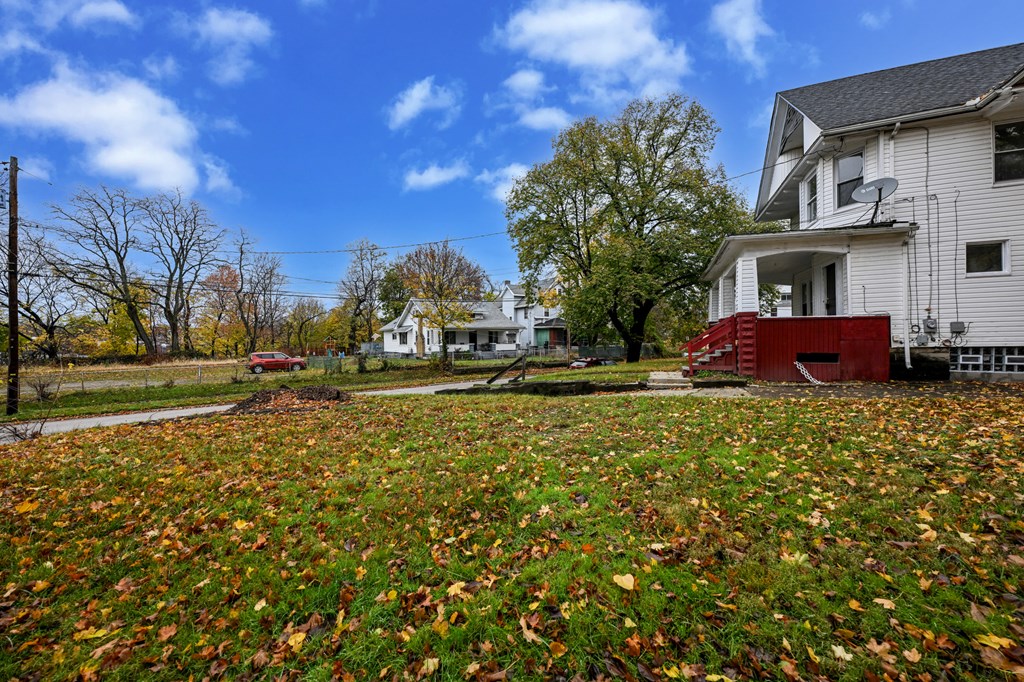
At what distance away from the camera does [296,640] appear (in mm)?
2818

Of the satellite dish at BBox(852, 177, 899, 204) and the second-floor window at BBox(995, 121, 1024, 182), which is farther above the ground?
the second-floor window at BBox(995, 121, 1024, 182)

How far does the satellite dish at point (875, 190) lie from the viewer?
33.1ft

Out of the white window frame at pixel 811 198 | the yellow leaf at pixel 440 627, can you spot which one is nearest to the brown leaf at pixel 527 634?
the yellow leaf at pixel 440 627

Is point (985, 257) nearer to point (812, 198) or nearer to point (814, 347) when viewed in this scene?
point (814, 347)

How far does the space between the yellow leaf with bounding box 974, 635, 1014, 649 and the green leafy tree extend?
53.1ft

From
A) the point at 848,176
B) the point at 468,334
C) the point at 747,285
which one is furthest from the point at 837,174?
the point at 468,334

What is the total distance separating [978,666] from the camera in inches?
84.1

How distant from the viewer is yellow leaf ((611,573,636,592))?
2933 mm

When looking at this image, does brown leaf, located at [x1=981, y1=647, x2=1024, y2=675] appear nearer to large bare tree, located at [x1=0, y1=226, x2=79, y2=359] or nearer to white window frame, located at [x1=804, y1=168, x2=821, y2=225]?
white window frame, located at [x1=804, y1=168, x2=821, y2=225]

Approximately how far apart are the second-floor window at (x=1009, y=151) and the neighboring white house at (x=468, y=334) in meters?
34.5

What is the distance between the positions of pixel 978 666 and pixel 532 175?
826 inches

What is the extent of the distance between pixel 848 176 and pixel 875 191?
168 cm

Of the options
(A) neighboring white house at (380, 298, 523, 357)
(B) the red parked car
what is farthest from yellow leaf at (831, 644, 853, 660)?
(A) neighboring white house at (380, 298, 523, 357)

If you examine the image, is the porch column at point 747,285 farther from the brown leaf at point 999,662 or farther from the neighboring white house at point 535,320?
the neighboring white house at point 535,320
